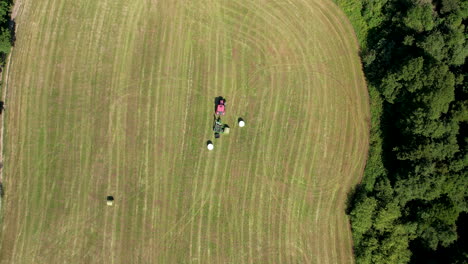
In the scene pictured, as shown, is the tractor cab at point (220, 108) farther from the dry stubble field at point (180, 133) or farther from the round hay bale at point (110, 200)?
the round hay bale at point (110, 200)

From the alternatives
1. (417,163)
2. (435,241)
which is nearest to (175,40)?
(417,163)

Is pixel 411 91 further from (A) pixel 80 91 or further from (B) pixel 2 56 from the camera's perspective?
(B) pixel 2 56

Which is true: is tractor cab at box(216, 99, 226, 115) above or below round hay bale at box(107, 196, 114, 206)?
above

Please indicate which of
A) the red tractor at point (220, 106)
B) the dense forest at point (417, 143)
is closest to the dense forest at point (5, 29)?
the red tractor at point (220, 106)

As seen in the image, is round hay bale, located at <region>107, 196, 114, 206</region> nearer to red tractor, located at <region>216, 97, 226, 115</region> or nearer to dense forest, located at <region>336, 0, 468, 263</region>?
red tractor, located at <region>216, 97, 226, 115</region>

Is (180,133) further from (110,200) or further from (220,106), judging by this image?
(110,200)

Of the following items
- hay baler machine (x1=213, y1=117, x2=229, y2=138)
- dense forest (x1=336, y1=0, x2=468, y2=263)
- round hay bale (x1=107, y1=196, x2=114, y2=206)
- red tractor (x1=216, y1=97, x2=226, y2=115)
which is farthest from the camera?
hay baler machine (x1=213, y1=117, x2=229, y2=138)

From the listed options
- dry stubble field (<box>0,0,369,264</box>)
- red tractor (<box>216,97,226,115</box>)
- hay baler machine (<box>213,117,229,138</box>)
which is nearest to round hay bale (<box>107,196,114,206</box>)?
dry stubble field (<box>0,0,369,264</box>)
